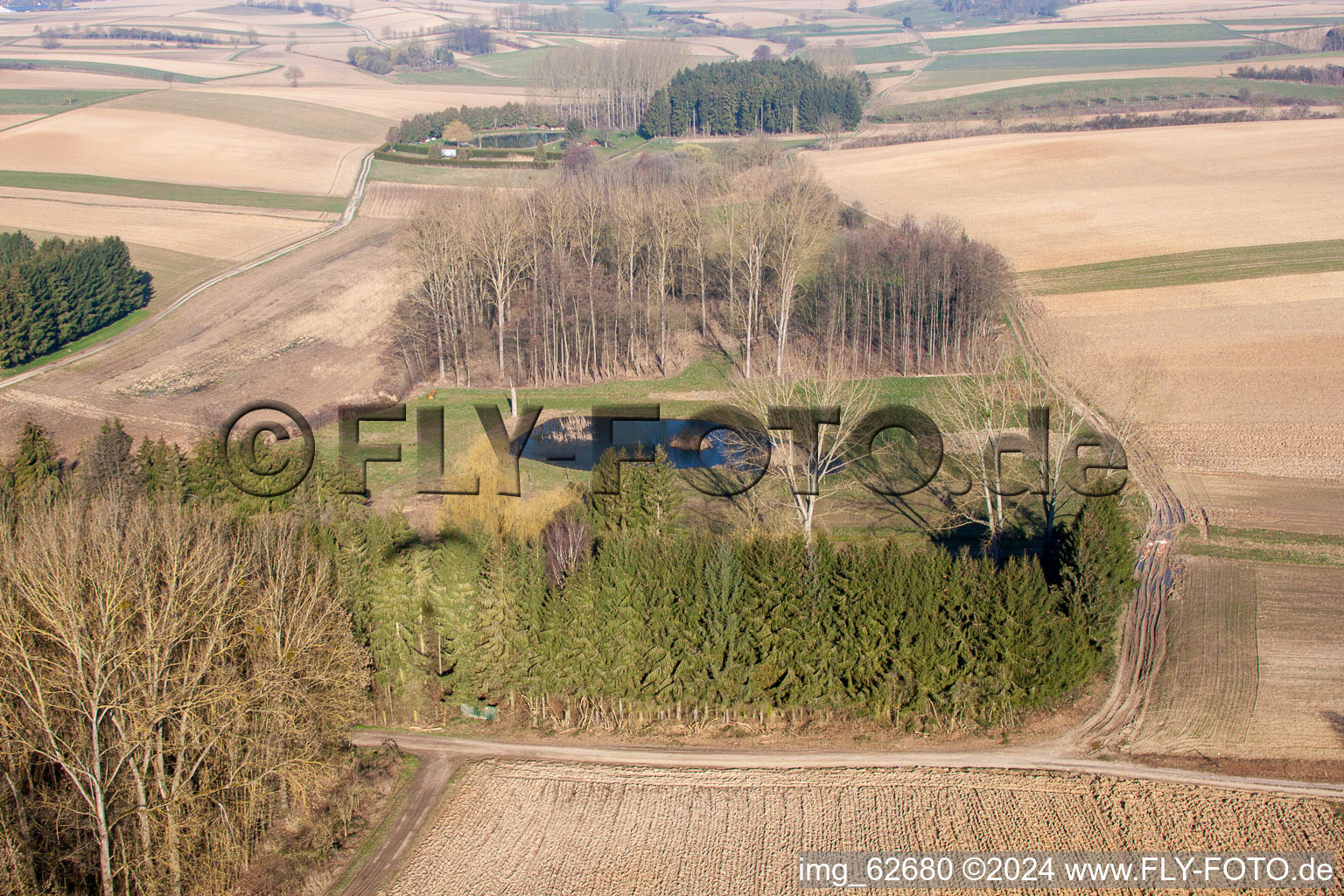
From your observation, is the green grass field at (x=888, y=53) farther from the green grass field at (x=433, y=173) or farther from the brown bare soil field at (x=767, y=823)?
the brown bare soil field at (x=767, y=823)

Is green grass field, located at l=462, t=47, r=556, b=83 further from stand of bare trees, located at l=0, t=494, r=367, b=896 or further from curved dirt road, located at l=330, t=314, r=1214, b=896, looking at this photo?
stand of bare trees, located at l=0, t=494, r=367, b=896

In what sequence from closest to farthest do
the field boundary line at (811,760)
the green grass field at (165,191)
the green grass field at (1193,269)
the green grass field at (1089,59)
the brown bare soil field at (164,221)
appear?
the field boundary line at (811,760), the green grass field at (1193,269), the brown bare soil field at (164,221), the green grass field at (165,191), the green grass field at (1089,59)

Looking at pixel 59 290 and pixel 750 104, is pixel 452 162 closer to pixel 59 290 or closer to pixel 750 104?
pixel 750 104

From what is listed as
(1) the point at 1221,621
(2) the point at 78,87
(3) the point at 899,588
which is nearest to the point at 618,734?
(3) the point at 899,588

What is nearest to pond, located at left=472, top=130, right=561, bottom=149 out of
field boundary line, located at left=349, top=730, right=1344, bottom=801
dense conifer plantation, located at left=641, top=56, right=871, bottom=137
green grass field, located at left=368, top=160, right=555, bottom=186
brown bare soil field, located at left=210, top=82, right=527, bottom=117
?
green grass field, located at left=368, top=160, right=555, bottom=186

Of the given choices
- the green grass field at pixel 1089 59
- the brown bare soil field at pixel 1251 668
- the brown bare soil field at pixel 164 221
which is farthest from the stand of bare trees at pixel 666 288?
the green grass field at pixel 1089 59

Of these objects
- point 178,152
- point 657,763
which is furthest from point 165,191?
point 657,763
